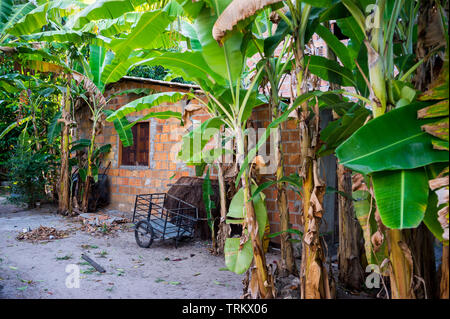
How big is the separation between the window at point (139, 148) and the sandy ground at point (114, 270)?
2.10 m

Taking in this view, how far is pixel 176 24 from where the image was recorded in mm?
3807

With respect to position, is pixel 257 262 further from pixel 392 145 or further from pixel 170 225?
pixel 170 225

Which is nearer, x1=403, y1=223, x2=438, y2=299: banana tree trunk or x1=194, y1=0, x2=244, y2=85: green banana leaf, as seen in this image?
x1=403, y1=223, x2=438, y2=299: banana tree trunk

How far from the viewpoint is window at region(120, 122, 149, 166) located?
736 centimetres

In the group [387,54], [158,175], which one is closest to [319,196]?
[387,54]

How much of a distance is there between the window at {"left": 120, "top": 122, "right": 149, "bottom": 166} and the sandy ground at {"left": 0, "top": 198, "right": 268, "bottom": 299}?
210 centimetres

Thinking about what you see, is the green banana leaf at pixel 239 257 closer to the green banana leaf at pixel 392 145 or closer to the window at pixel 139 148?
the green banana leaf at pixel 392 145

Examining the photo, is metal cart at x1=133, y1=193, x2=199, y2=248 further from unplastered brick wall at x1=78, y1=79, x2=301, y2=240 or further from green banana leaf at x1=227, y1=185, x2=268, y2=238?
green banana leaf at x1=227, y1=185, x2=268, y2=238

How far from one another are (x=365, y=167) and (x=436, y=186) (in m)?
0.34

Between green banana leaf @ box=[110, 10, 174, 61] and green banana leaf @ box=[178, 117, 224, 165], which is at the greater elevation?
green banana leaf @ box=[110, 10, 174, 61]

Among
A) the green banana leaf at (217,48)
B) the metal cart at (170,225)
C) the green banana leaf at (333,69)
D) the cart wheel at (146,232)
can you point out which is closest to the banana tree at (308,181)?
the green banana leaf at (333,69)

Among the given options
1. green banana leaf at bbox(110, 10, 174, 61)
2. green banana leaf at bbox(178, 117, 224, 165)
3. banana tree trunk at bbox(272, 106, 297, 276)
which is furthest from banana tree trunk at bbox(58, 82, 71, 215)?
banana tree trunk at bbox(272, 106, 297, 276)

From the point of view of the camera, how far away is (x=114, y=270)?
394 centimetres
